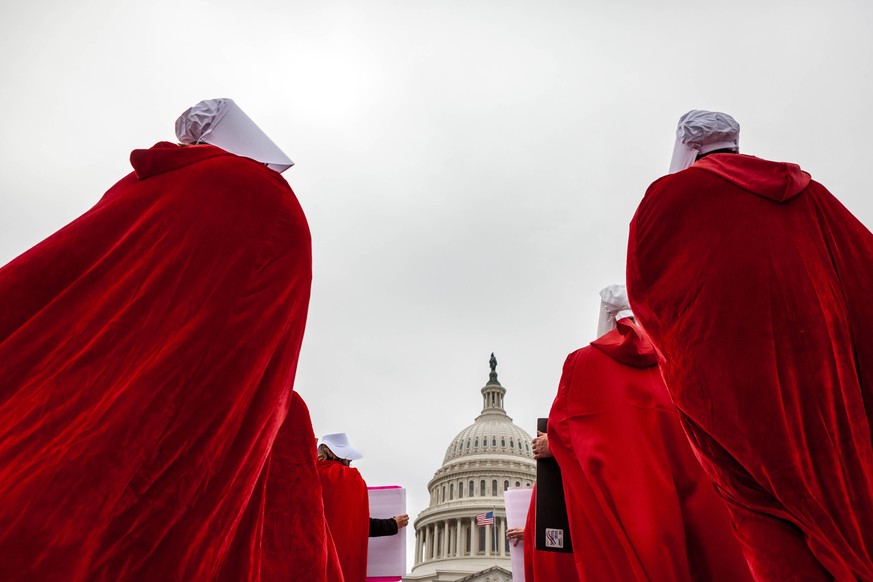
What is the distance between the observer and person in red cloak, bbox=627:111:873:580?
2.16 meters

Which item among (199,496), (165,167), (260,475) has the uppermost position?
(165,167)

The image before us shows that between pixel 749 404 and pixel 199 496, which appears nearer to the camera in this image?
pixel 199 496

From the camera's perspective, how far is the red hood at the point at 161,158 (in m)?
2.64

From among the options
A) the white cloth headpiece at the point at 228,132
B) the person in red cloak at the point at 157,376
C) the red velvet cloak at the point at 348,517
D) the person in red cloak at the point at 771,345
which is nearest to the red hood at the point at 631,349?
the person in red cloak at the point at 771,345

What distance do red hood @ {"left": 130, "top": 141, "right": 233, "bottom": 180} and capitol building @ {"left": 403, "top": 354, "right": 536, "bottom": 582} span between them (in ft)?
197

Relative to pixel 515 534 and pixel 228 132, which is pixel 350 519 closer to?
pixel 515 534

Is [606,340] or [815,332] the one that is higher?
[606,340]

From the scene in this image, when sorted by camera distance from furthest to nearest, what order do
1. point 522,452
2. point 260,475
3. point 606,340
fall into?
point 522,452 < point 606,340 < point 260,475

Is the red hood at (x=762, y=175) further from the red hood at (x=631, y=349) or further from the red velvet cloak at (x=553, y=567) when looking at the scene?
the red velvet cloak at (x=553, y=567)

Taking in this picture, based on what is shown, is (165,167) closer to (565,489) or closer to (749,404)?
(749,404)

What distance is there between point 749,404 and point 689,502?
1448 mm

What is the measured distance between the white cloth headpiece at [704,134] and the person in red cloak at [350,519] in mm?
4807

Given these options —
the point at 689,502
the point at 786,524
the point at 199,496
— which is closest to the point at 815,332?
the point at 786,524

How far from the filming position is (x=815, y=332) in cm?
231
